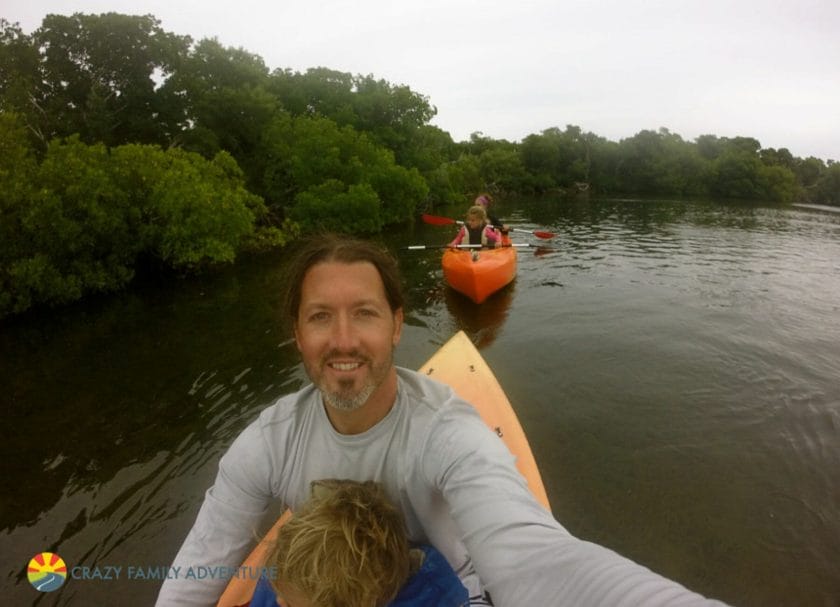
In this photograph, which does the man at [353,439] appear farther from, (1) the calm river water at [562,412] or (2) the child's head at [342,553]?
(1) the calm river water at [562,412]

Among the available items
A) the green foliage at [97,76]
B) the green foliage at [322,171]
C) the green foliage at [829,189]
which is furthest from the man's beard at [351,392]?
the green foliage at [829,189]

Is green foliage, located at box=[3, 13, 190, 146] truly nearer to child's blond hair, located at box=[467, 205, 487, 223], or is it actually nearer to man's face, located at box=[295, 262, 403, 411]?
child's blond hair, located at box=[467, 205, 487, 223]

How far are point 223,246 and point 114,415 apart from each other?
24.4 ft

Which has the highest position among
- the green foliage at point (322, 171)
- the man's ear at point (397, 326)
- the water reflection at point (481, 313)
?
the green foliage at point (322, 171)

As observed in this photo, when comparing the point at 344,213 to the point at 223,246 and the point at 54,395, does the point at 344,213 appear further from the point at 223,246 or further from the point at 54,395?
the point at 54,395

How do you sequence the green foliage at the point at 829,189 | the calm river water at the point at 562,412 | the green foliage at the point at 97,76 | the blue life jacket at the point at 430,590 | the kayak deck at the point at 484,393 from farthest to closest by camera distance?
the green foliage at the point at 829,189 → the green foliage at the point at 97,76 → the calm river water at the point at 562,412 → the kayak deck at the point at 484,393 → the blue life jacket at the point at 430,590

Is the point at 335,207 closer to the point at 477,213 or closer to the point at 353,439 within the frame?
the point at 477,213

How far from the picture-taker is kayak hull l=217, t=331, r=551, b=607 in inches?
88.3

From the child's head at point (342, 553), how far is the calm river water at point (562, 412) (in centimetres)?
286

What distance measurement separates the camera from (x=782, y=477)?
457cm

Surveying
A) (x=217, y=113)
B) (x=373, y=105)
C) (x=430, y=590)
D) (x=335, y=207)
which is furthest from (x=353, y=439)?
(x=373, y=105)

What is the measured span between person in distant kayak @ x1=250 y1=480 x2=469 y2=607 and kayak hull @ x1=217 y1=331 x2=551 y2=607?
0.73m

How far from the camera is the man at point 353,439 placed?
1726 mm

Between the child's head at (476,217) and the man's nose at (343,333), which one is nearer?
the man's nose at (343,333)
